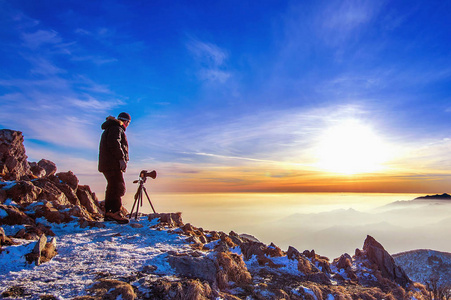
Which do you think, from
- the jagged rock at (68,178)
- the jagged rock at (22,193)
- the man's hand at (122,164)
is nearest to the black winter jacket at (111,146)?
the man's hand at (122,164)

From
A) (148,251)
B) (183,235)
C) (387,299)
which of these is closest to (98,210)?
(183,235)

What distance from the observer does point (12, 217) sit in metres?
7.69

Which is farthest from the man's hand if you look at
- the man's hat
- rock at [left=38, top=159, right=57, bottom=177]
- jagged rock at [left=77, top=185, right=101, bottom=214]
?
rock at [left=38, top=159, right=57, bottom=177]

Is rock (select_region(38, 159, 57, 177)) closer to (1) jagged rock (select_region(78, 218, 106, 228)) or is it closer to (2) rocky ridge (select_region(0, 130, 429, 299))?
(2) rocky ridge (select_region(0, 130, 429, 299))

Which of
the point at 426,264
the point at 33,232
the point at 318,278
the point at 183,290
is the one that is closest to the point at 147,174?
the point at 33,232

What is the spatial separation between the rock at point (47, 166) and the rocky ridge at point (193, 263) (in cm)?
93

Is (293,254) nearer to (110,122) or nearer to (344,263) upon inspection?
(344,263)

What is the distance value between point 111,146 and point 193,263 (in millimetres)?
6137

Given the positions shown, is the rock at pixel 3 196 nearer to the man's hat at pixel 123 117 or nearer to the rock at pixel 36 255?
the man's hat at pixel 123 117

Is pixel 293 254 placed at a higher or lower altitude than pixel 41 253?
lower

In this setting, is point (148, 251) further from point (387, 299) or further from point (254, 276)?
point (387, 299)

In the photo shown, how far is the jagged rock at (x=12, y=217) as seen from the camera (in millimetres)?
7551

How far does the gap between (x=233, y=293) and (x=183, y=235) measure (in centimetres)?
383

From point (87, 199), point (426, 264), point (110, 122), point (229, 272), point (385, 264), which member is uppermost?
point (110, 122)
